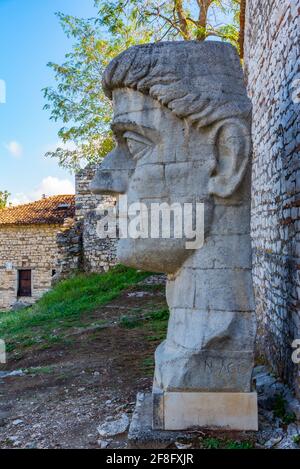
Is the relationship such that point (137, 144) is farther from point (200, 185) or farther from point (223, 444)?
point (223, 444)

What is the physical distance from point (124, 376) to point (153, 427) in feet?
5.93

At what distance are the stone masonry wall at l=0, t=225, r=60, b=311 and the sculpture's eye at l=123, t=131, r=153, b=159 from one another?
55.6 ft

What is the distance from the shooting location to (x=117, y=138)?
10.4 ft

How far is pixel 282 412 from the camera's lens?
3.31 meters

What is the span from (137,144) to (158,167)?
0.82 ft

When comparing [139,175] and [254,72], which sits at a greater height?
[254,72]

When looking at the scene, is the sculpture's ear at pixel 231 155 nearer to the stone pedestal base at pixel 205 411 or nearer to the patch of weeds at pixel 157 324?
the stone pedestal base at pixel 205 411

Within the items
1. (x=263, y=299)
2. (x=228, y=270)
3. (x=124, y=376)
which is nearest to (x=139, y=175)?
(x=228, y=270)

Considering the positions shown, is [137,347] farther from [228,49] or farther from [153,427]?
[228,49]

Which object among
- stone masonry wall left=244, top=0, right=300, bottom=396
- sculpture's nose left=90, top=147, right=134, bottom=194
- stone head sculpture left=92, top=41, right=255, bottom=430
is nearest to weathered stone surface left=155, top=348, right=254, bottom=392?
stone head sculpture left=92, top=41, right=255, bottom=430

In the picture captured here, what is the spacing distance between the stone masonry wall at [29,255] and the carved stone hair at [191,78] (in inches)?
676

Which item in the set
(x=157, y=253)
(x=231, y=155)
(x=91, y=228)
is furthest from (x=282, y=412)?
(x=91, y=228)

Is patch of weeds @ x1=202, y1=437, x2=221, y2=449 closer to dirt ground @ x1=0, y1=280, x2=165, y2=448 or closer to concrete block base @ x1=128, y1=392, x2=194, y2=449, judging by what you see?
concrete block base @ x1=128, y1=392, x2=194, y2=449

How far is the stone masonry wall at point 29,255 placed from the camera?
19828 mm
